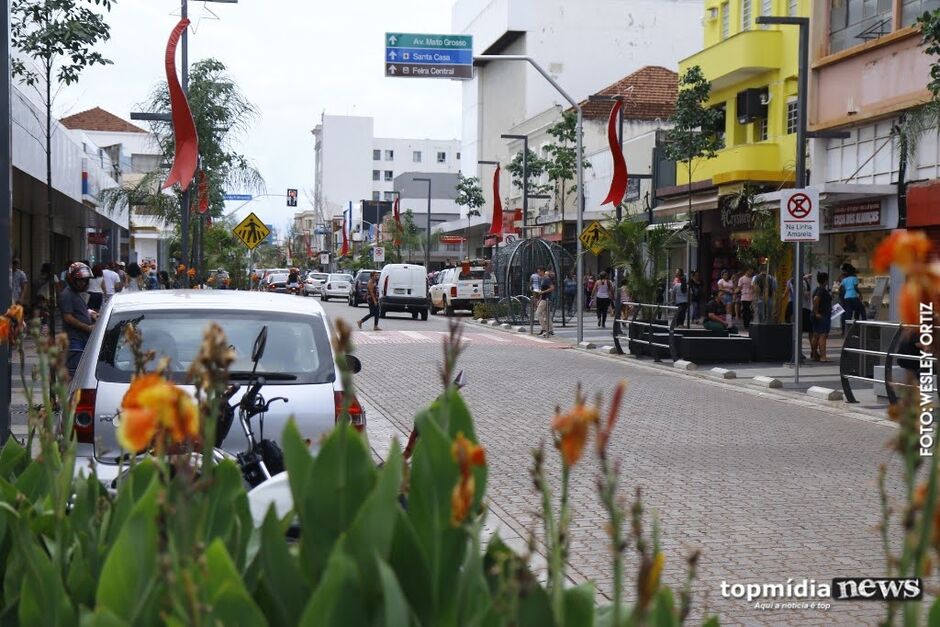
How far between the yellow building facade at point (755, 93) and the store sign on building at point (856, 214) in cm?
238

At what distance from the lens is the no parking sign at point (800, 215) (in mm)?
17141

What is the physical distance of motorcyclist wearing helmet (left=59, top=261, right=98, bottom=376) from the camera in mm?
11883

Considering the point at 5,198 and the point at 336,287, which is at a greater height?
the point at 5,198

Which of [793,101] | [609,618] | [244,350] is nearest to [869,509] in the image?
[244,350]

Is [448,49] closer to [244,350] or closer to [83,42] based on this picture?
[83,42]

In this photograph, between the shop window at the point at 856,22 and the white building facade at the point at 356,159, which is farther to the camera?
the white building facade at the point at 356,159

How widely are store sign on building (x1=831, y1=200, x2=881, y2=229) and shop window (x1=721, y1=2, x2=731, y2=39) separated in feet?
30.6

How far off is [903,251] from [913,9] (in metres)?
24.2

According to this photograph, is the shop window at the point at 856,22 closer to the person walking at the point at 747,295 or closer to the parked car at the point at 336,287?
the person walking at the point at 747,295

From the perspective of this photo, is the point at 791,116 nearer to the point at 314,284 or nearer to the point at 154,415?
the point at 154,415

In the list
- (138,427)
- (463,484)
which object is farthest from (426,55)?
(138,427)

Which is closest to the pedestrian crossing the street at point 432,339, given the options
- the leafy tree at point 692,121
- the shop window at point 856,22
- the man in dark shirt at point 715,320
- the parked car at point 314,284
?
the man in dark shirt at point 715,320

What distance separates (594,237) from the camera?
91.3 ft

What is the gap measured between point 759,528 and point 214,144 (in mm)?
27803
